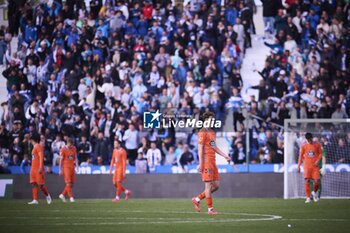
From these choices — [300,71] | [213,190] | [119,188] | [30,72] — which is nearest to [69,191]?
[119,188]

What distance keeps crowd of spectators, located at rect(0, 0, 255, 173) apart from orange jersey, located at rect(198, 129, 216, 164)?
11.0 m

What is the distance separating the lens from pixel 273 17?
34531mm

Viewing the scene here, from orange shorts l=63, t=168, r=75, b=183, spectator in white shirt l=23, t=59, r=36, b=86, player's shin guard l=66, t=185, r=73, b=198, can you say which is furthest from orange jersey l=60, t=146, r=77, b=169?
spectator in white shirt l=23, t=59, r=36, b=86

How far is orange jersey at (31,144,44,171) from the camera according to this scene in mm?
27252

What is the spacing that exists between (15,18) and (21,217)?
2006cm

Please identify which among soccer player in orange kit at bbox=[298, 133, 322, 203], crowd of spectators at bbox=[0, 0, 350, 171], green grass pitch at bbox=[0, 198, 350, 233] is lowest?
green grass pitch at bbox=[0, 198, 350, 233]

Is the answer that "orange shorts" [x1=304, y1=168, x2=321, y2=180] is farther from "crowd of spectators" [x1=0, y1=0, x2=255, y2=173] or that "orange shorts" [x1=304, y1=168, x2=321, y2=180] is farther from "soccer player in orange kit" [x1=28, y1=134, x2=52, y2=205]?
"soccer player in orange kit" [x1=28, y1=134, x2=52, y2=205]

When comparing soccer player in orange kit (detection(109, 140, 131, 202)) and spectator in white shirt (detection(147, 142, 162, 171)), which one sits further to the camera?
spectator in white shirt (detection(147, 142, 162, 171))

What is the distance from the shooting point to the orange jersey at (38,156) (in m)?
27.3

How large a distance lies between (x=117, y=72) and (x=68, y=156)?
606 cm

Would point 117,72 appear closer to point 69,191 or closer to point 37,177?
point 69,191

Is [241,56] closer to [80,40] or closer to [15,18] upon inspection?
[80,40]

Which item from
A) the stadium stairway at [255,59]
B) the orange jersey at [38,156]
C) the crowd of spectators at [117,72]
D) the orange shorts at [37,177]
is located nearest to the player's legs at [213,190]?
the orange jersey at [38,156]

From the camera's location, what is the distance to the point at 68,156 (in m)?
29.2
